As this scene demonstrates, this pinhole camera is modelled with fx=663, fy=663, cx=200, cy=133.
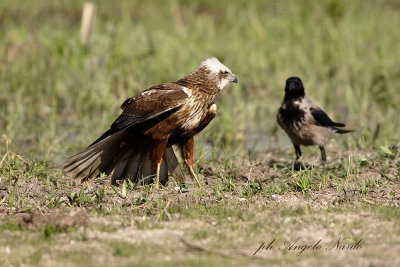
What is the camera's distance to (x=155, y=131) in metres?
5.48

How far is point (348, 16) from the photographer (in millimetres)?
11844

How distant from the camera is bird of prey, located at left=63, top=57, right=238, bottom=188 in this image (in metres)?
5.43

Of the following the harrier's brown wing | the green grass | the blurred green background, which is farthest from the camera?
the blurred green background

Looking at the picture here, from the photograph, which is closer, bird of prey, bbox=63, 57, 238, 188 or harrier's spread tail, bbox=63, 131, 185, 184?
bird of prey, bbox=63, 57, 238, 188

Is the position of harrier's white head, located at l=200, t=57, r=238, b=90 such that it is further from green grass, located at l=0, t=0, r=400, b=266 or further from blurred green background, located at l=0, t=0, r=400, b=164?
blurred green background, located at l=0, t=0, r=400, b=164

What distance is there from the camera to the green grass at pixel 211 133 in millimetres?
4195

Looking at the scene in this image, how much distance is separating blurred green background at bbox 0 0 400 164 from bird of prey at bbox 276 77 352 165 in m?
0.55

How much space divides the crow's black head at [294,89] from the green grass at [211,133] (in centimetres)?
69

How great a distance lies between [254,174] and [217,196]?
0.97m

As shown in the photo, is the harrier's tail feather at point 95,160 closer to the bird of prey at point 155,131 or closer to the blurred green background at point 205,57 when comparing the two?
the bird of prey at point 155,131
